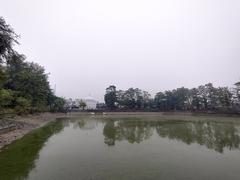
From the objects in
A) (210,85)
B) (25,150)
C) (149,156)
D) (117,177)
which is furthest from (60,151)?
(210,85)

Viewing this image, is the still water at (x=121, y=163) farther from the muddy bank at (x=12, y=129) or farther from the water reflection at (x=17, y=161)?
the muddy bank at (x=12, y=129)

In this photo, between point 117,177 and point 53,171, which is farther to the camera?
point 53,171

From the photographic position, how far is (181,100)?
61.9m

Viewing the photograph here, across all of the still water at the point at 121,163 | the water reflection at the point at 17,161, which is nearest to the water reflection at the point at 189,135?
the still water at the point at 121,163

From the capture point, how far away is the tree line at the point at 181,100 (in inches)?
2048

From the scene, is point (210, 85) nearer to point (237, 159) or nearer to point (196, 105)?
point (196, 105)

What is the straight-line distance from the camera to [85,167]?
8156 millimetres

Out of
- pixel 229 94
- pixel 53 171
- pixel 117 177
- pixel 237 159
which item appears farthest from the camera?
pixel 229 94

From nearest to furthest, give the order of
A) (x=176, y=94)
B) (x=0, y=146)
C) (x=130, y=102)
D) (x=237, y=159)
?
(x=237, y=159) < (x=0, y=146) < (x=176, y=94) < (x=130, y=102)

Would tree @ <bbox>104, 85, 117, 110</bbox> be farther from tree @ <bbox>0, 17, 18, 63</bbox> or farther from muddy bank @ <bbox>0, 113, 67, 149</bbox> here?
tree @ <bbox>0, 17, 18, 63</bbox>

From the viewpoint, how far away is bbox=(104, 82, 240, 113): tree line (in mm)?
52031

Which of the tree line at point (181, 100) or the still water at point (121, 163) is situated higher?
the tree line at point (181, 100)

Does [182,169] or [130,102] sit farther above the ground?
[130,102]

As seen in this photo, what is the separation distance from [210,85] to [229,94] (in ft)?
17.8
